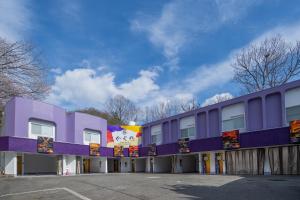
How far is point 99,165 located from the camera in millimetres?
48594

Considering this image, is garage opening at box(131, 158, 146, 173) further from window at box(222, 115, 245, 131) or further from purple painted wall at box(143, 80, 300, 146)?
window at box(222, 115, 245, 131)

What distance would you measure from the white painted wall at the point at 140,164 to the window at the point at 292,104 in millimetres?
27982

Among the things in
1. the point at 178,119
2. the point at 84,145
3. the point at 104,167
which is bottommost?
the point at 104,167

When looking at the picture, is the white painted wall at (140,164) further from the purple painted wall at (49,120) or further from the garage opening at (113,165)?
the purple painted wall at (49,120)

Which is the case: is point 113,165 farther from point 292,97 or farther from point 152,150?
point 292,97

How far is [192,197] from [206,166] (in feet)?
83.0

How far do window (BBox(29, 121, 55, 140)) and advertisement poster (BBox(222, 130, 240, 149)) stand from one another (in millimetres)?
18498

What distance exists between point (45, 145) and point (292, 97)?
78.3ft

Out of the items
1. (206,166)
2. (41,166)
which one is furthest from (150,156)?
(41,166)

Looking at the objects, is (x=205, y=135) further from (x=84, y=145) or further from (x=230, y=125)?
(x=84, y=145)

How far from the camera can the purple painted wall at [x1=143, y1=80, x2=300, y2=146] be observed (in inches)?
1161

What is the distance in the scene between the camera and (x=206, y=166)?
125 ft

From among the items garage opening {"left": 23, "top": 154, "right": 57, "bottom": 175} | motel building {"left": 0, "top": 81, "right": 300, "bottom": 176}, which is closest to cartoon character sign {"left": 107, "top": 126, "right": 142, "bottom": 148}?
motel building {"left": 0, "top": 81, "right": 300, "bottom": 176}

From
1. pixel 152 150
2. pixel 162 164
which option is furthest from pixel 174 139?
pixel 162 164
